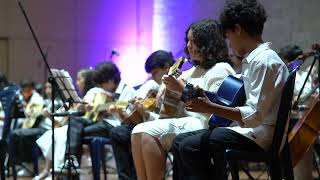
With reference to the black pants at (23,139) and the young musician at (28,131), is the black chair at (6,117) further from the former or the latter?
the black pants at (23,139)

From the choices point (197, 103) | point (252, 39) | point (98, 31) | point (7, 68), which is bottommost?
point (7, 68)

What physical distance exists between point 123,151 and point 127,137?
0.13m

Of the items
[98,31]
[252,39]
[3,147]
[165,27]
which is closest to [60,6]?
[98,31]

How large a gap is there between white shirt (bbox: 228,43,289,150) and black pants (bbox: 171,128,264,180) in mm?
62

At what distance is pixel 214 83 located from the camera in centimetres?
362

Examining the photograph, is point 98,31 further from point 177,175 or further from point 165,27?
point 177,175

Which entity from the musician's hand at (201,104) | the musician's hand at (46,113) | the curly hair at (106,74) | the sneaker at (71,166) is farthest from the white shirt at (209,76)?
the musician's hand at (46,113)

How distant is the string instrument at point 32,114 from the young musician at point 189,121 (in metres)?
2.99

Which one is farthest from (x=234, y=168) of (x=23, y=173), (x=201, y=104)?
(x=23, y=173)

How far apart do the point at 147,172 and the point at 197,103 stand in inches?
40.4

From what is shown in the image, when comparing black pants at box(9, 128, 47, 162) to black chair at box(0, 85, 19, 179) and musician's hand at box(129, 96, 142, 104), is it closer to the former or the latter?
black chair at box(0, 85, 19, 179)

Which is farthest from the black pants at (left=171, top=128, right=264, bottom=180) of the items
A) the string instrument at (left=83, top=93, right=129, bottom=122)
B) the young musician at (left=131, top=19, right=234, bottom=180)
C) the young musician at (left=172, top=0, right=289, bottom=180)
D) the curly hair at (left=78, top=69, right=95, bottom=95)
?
the curly hair at (left=78, top=69, right=95, bottom=95)

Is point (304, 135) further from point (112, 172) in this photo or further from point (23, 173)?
point (23, 173)

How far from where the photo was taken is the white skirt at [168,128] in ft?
12.4
